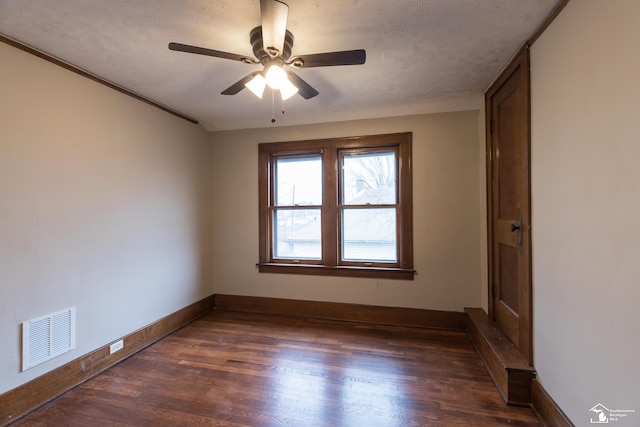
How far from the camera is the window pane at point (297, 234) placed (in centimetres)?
355

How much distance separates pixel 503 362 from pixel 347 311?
5.59ft

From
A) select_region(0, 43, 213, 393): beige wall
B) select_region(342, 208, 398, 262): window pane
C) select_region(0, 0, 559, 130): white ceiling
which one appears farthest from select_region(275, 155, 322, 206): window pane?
select_region(0, 43, 213, 393): beige wall

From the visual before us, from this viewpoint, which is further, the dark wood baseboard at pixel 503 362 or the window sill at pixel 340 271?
the window sill at pixel 340 271

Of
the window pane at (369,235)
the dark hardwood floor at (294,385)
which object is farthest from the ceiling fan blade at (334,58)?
the dark hardwood floor at (294,385)

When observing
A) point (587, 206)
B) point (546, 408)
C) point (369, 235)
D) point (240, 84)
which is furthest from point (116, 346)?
point (587, 206)

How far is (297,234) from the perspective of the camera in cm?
364

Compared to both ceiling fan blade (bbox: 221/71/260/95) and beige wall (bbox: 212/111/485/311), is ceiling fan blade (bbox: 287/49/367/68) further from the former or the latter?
beige wall (bbox: 212/111/485/311)

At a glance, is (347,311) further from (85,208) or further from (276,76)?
(85,208)

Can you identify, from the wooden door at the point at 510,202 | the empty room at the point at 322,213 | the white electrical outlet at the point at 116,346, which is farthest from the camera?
the white electrical outlet at the point at 116,346

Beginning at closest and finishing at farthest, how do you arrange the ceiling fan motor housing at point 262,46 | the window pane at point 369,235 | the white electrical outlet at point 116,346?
the ceiling fan motor housing at point 262,46 → the white electrical outlet at point 116,346 → the window pane at point 369,235

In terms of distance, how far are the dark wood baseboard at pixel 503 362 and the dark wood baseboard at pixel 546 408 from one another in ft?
0.12

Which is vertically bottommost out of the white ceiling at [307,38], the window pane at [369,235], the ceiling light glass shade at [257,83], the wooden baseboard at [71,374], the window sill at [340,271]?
the wooden baseboard at [71,374]

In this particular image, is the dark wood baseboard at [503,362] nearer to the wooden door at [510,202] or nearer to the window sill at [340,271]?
the wooden door at [510,202]

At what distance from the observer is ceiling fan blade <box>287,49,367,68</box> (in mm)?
1600
